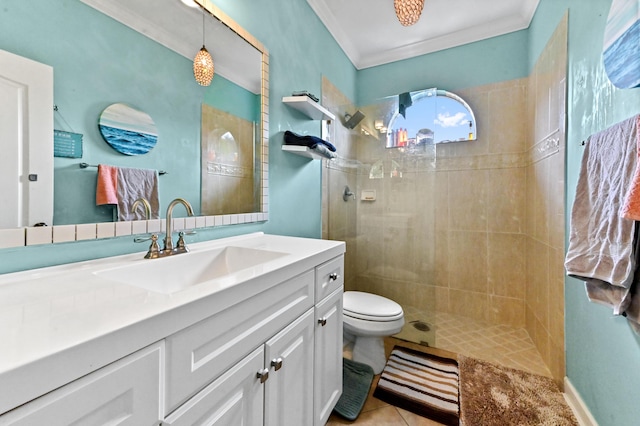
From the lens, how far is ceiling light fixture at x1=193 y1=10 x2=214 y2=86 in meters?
1.21

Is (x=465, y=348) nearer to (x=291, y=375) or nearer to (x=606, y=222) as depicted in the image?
(x=606, y=222)

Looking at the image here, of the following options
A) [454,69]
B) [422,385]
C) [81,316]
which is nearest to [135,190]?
[81,316]

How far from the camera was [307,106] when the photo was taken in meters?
1.79

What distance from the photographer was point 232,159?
1.41 m

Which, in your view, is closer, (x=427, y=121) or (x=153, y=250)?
(x=153, y=250)

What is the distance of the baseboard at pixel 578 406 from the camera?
1294 mm

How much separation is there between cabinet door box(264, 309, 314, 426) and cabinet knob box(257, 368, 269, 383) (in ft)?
0.06

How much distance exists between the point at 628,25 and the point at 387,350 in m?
2.10

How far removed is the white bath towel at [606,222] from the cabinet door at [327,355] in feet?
3.27

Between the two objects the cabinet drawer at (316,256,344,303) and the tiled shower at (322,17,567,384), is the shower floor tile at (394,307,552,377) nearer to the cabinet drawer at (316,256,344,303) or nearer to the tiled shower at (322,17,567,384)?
the tiled shower at (322,17,567,384)

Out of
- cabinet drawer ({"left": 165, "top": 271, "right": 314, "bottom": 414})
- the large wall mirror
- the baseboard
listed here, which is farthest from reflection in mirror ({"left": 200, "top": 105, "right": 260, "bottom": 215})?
the baseboard

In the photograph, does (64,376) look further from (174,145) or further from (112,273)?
(174,145)

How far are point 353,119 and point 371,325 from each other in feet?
6.07

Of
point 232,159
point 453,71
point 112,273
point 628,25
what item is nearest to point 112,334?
point 112,273
